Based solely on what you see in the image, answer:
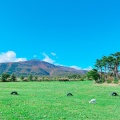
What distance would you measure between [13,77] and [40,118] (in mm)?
94568

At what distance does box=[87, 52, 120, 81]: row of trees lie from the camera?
83125 mm

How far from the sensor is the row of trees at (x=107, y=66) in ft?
273

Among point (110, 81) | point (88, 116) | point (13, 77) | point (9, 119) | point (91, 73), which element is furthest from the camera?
point (13, 77)

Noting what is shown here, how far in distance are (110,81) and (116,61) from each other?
67.1 ft

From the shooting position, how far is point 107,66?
94.6 meters

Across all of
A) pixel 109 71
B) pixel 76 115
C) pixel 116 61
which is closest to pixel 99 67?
pixel 109 71

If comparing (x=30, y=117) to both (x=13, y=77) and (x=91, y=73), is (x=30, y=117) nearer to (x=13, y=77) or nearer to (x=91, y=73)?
(x=91, y=73)

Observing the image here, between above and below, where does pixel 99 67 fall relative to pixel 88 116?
above

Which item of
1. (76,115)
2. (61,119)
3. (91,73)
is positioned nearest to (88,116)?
(76,115)

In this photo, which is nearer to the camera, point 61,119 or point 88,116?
point 61,119

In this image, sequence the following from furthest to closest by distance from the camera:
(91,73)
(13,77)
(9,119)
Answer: (13,77) < (91,73) < (9,119)

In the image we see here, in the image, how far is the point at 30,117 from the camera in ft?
40.2

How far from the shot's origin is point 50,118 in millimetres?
12102

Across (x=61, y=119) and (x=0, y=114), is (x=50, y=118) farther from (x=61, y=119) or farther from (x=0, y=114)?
(x=0, y=114)
